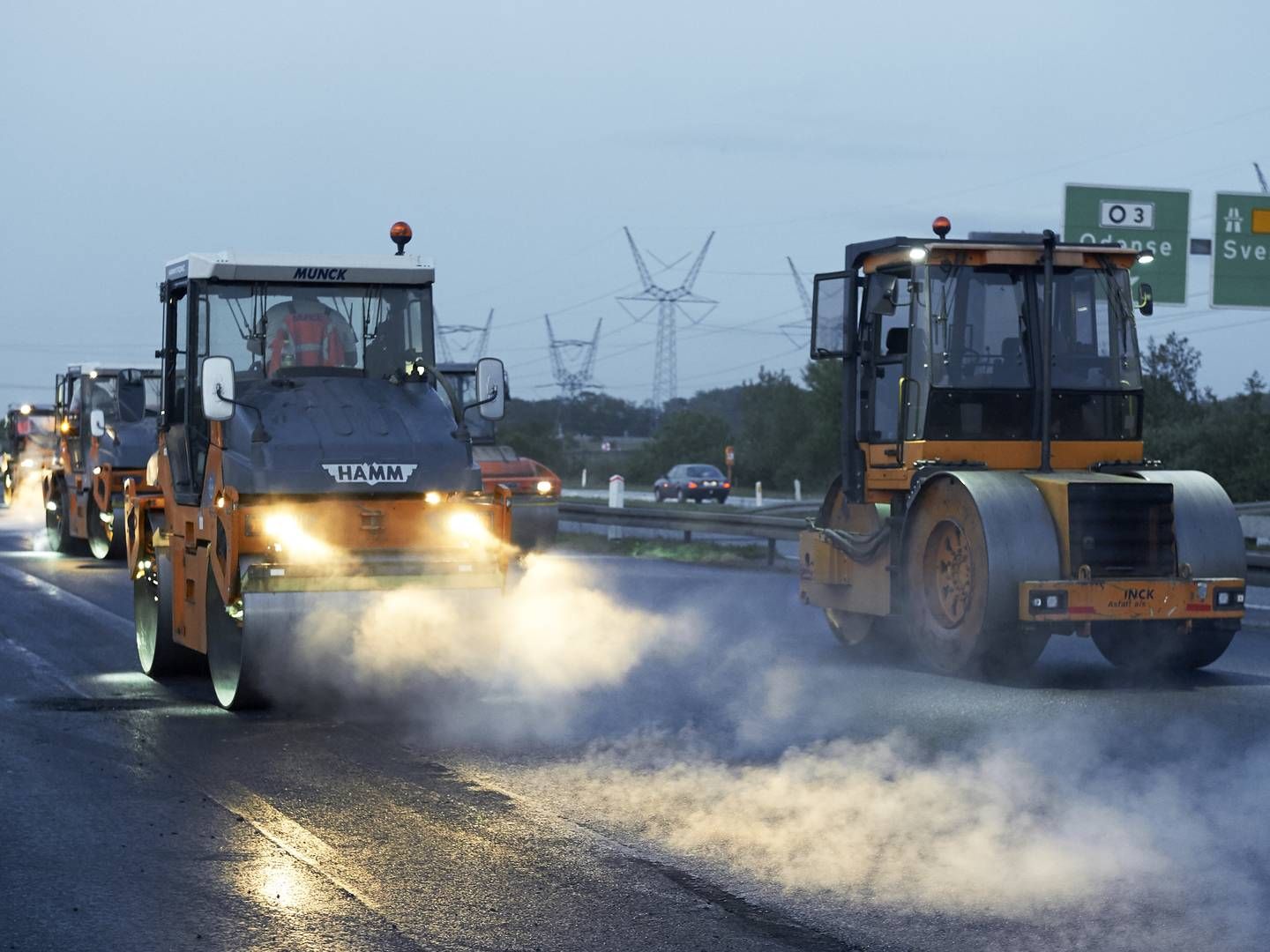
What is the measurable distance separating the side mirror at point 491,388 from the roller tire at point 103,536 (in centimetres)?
1420

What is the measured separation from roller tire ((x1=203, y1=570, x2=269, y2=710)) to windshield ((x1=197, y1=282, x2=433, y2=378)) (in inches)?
62.5

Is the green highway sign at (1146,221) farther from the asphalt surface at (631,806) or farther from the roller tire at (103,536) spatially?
the asphalt surface at (631,806)

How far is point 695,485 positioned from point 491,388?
146 ft

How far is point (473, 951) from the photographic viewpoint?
5734 millimetres

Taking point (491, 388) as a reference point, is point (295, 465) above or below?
below

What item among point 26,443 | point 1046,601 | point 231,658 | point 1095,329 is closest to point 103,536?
point 26,443

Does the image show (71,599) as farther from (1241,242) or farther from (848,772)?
(1241,242)

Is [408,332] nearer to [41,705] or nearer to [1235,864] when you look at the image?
[41,705]

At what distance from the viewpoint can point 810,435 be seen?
88438 mm

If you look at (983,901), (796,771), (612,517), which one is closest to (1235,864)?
(983,901)

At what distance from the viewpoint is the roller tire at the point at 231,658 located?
10430 mm

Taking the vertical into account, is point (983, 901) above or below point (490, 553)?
below

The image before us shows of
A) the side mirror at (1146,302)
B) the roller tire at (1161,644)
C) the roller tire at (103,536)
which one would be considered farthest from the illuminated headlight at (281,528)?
the roller tire at (103,536)

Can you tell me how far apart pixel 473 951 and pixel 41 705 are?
6.26 metres
